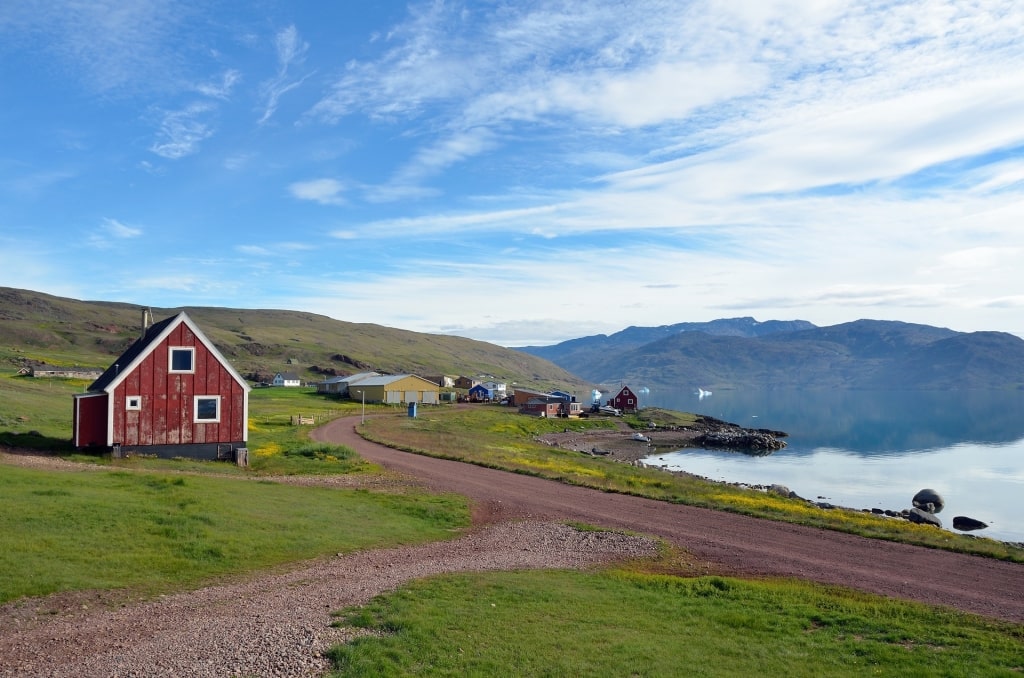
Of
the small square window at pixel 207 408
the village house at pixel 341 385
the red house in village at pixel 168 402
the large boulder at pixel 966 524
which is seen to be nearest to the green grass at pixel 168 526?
the red house in village at pixel 168 402

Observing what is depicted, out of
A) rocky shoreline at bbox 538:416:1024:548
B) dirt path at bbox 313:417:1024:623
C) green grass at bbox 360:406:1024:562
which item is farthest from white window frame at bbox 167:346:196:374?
rocky shoreline at bbox 538:416:1024:548

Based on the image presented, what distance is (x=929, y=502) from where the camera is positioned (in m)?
58.2

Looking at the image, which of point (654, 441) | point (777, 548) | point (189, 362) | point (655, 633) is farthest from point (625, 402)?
point (655, 633)

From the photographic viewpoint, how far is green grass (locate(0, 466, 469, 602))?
631 inches

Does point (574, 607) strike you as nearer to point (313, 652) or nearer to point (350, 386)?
point (313, 652)

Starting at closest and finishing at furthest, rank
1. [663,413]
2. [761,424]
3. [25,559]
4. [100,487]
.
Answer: [25,559] → [100,487] → [663,413] → [761,424]

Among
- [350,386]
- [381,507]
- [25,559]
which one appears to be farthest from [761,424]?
[25,559]

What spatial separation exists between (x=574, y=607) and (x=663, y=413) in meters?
141

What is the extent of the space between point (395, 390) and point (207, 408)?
7779 cm

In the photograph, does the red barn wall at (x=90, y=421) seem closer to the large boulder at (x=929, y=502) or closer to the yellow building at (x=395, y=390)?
the large boulder at (x=929, y=502)

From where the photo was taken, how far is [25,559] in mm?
15914

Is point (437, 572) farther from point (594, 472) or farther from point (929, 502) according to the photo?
point (929, 502)

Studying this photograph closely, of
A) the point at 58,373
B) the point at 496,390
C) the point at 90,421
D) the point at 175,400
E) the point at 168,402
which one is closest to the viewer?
the point at 90,421

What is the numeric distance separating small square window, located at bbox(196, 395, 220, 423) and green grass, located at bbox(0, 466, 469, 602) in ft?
27.5
